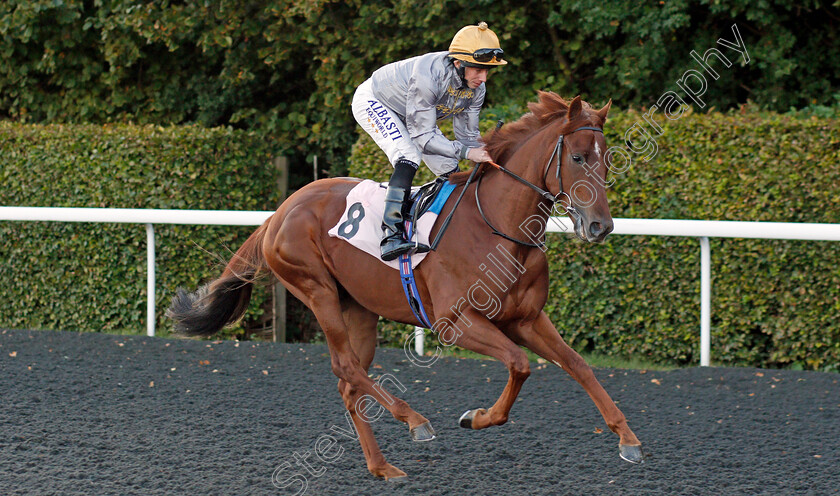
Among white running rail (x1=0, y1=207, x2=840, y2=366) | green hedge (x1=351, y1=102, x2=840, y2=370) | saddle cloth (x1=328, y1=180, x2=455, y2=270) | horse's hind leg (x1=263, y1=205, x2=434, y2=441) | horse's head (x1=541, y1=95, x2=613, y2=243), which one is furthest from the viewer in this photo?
green hedge (x1=351, y1=102, x2=840, y2=370)

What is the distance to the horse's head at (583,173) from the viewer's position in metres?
3.41

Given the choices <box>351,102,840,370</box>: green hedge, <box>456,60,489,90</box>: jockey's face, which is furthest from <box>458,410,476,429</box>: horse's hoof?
<box>351,102,840,370</box>: green hedge

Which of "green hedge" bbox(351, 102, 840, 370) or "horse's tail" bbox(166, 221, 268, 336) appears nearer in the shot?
"horse's tail" bbox(166, 221, 268, 336)

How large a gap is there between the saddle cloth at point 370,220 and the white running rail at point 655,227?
1612 millimetres

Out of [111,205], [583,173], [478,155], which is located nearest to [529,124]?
[478,155]

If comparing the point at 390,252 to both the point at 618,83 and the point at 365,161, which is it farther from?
the point at 618,83

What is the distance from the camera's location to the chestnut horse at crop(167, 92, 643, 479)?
3537 millimetres

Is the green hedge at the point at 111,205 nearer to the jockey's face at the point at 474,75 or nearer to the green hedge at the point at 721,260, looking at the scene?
the green hedge at the point at 721,260

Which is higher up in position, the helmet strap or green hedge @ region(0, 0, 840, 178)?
green hedge @ region(0, 0, 840, 178)

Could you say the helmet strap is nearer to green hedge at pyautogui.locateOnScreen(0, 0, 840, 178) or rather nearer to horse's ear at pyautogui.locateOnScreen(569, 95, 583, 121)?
horse's ear at pyautogui.locateOnScreen(569, 95, 583, 121)

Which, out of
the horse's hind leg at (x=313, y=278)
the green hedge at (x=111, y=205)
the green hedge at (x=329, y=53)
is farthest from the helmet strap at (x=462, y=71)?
the green hedge at (x=329, y=53)

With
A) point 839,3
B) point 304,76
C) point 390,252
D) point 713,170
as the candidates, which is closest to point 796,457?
point 390,252

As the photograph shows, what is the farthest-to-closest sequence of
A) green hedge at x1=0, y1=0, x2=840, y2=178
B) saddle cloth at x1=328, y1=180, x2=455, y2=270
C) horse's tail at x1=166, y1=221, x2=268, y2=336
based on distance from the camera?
green hedge at x1=0, y1=0, x2=840, y2=178, horse's tail at x1=166, y1=221, x2=268, y2=336, saddle cloth at x1=328, y1=180, x2=455, y2=270

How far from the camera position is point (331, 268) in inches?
169
